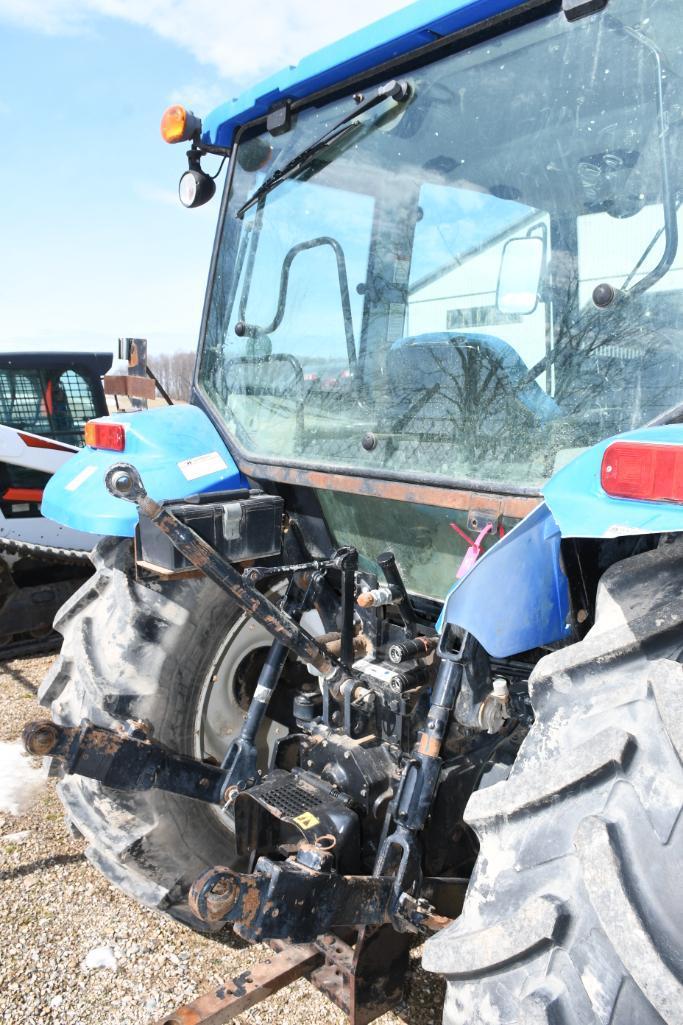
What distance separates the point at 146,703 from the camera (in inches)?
95.0

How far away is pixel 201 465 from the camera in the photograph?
8.01 ft

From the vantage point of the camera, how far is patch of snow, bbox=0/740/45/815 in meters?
3.48

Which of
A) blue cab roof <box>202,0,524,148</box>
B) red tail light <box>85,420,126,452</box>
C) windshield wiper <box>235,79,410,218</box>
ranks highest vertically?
blue cab roof <box>202,0,524,148</box>

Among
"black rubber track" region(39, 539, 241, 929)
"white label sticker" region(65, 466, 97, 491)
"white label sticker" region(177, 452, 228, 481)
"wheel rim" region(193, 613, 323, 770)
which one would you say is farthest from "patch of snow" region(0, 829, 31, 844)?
"white label sticker" region(177, 452, 228, 481)

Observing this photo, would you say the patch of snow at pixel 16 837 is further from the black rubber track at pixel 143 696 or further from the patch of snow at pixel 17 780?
the black rubber track at pixel 143 696

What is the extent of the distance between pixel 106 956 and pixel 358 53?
2.71 metres

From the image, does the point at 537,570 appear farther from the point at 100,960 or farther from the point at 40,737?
the point at 100,960

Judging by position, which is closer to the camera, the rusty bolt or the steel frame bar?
the steel frame bar

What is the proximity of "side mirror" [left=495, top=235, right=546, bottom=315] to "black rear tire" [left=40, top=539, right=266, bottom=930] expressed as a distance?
1185 millimetres

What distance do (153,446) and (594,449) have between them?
1406mm

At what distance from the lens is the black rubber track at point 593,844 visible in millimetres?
1171

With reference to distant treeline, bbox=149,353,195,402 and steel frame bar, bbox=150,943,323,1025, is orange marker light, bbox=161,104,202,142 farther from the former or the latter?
steel frame bar, bbox=150,943,323,1025

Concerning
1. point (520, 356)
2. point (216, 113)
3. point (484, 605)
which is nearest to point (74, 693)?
point (484, 605)

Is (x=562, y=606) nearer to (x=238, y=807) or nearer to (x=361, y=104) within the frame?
(x=238, y=807)
